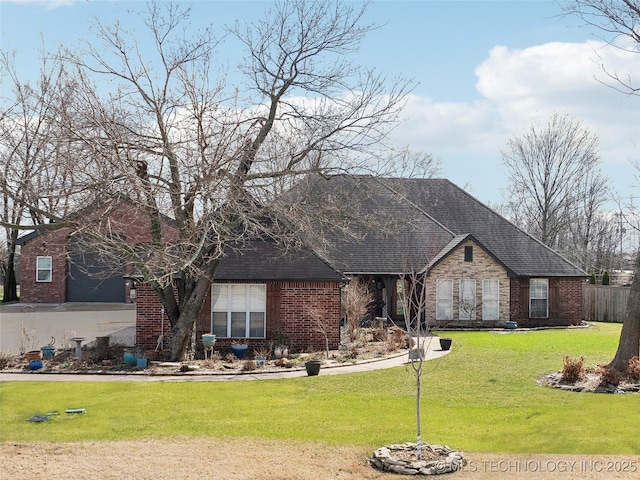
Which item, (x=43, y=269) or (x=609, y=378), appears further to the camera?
(x=43, y=269)

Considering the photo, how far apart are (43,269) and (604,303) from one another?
31086mm

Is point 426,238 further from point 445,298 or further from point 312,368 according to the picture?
point 312,368

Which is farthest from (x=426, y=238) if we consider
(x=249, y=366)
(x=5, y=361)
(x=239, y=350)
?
(x=5, y=361)

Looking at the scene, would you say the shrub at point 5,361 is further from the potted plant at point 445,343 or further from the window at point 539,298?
the window at point 539,298

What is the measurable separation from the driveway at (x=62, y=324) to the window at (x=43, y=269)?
1.93 meters

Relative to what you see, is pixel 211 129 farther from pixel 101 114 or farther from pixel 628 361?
pixel 628 361

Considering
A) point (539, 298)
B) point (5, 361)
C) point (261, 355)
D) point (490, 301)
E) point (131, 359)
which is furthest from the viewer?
point (539, 298)

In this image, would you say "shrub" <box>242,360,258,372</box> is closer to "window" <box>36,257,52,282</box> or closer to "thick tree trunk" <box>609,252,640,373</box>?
"thick tree trunk" <box>609,252,640,373</box>

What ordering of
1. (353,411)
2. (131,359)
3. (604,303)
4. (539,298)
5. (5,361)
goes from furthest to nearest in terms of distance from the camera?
(604,303), (539,298), (131,359), (5,361), (353,411)

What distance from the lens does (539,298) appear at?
104 ft

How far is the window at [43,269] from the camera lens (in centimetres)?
4110

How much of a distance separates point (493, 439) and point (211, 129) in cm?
1021

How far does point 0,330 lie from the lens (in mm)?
27219

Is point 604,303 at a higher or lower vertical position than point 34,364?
higher
